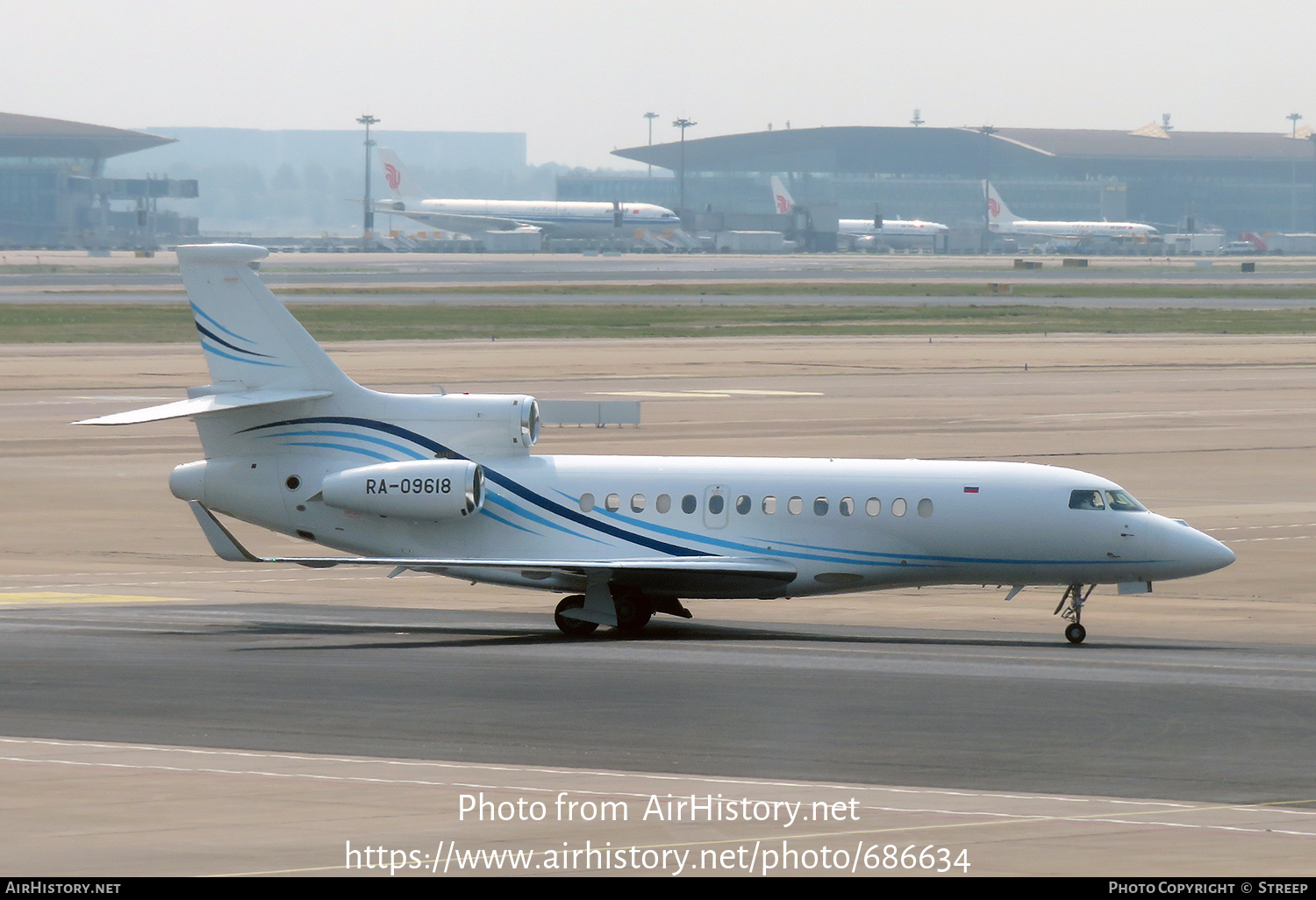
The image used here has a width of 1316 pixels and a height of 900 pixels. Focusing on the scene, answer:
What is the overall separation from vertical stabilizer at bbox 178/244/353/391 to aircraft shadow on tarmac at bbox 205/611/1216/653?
444cm

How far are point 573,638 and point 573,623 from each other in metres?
0.26

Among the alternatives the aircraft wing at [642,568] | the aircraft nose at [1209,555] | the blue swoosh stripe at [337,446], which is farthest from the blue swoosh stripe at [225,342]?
the aircraft nose at [1209,555]

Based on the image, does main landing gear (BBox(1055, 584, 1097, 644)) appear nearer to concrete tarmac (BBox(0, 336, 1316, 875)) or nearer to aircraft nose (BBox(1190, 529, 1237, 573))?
concrete tarmac (BBox(0, 336, 1316, 875))

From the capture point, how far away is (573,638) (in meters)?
34.1

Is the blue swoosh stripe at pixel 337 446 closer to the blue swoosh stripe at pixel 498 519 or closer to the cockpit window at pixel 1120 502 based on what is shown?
the blue swoosh stripe at pixel 498 519

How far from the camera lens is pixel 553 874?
16.0m

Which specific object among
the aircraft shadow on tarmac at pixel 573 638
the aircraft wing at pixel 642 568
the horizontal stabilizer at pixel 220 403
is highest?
the horizontal stabilizer at pixel 220 403

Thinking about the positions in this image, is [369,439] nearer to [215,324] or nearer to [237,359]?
[237,359]

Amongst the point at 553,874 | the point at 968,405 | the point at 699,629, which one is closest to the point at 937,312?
the point at 968,405

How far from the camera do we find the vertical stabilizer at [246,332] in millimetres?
36156

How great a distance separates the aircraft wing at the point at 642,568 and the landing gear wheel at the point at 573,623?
0.41 metres

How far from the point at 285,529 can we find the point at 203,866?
1998 cm

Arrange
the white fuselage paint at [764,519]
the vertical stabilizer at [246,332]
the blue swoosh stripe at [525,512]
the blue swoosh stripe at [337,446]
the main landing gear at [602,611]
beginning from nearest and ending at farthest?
the white fuselage paint at [764,519]
the main landing gear at [602,611]
the blue swoosh stripe at [525,512]
the blue swoosh stripe at [337,446]
the vertical stabilizer at [246,332]

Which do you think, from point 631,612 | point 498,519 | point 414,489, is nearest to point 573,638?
point 631,612
